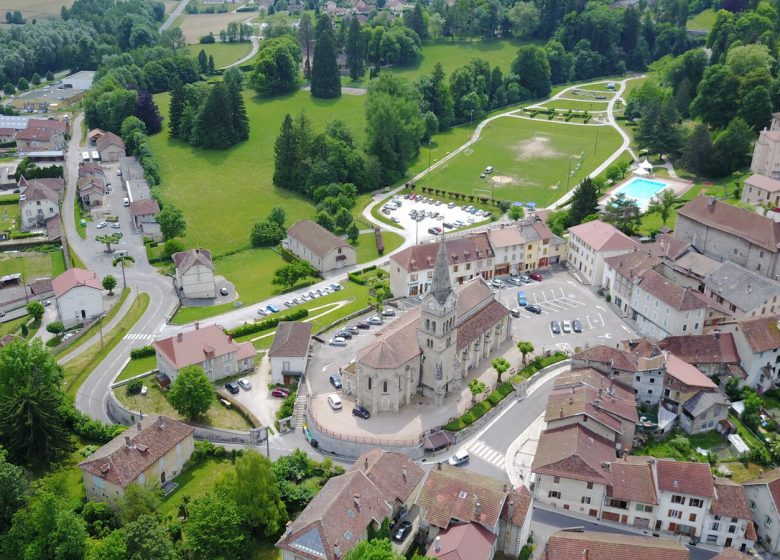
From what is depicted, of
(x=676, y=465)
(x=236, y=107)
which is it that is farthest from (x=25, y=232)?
(x=676, y=465)

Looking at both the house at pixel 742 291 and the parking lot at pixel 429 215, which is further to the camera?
the parking lot at pixel 429 215

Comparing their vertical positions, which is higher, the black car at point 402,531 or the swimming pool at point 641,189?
the swimming pool at point 641,189

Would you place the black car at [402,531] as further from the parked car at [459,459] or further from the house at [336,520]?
the parked car at [459,459]

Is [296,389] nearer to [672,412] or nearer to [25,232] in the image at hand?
[672,412]

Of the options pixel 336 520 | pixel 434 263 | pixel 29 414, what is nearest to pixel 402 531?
pixel 336 520

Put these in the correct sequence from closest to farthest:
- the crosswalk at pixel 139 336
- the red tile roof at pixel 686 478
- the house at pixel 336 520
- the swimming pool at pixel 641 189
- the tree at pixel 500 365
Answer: the house at pixel 336 520, the red tile roof at pixel 686 478, the tree at pixel 500 365, the crosswalk at pixel 139 336, the swimming pool at pixel 641 189

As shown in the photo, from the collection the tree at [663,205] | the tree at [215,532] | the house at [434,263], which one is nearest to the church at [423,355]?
the house at [434,263]
